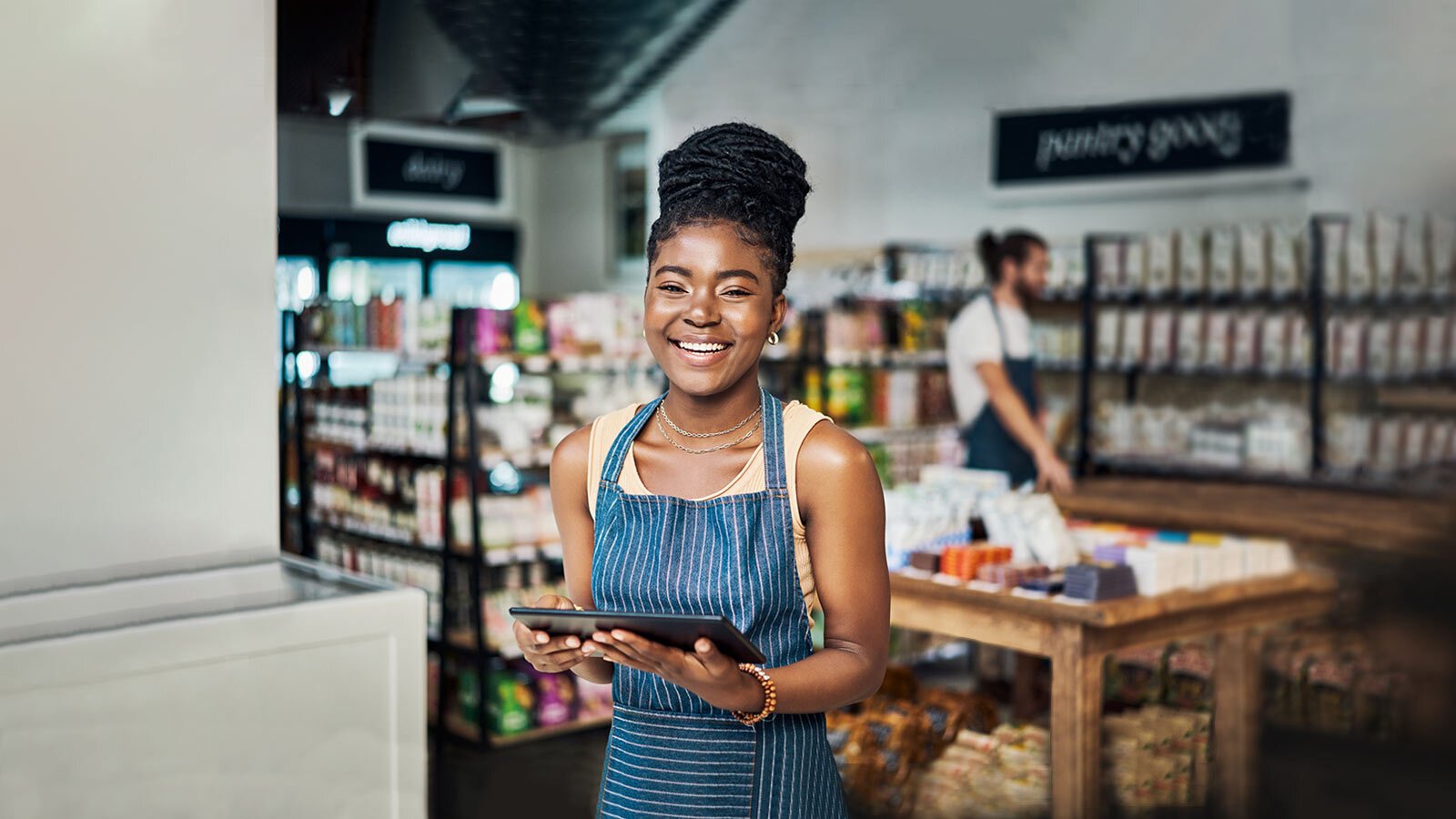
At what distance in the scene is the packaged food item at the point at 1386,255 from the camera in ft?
19.0

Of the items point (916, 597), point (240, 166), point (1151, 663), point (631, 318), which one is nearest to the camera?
point (240, 166)

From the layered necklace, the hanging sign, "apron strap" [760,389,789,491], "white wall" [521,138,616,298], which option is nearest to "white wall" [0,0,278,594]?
the layered necklace

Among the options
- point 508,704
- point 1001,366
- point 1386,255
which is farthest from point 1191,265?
point 508,704

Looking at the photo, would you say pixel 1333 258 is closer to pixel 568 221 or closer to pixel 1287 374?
pixel 1287 374

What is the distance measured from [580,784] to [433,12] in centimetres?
311

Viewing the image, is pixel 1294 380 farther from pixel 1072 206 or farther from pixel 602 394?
pixel 602 394

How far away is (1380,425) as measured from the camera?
5.92 meters

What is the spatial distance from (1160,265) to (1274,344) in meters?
0.73

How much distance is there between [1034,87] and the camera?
799cm

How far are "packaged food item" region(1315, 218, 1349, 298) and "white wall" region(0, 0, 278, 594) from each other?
17.0ft

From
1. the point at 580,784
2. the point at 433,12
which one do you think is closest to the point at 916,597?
the point at 580,784

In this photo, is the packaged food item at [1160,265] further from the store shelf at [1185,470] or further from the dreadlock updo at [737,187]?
the dreadlock updo at [737,187]

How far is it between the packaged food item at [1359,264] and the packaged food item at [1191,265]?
0.73 metres

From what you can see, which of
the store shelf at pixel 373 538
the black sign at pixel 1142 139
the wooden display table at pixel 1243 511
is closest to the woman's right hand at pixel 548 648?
the wooden display table at pixel 1243 511
